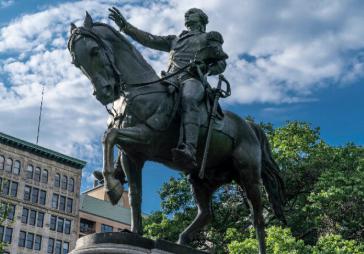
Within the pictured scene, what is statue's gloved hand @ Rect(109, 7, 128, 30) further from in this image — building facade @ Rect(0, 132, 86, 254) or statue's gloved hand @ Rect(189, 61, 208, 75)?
building facade @ Rect(0, 132, 86, 254)

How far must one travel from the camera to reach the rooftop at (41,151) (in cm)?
7594

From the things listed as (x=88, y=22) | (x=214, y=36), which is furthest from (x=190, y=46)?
(x=88, y=22)

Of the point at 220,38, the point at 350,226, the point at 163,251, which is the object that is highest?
the point at 350,226

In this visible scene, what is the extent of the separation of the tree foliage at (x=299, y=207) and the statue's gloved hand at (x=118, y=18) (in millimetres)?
15278

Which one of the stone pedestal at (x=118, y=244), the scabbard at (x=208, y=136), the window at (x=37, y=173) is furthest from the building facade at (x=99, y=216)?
the stone pedestal at (x=118, y=244)

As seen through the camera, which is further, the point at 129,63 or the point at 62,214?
the point at 62,214

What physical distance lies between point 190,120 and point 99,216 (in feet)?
250

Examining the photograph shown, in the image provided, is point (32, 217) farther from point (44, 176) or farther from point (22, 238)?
point (44, 176)

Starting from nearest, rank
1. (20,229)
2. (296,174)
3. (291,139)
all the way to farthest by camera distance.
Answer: (296,174) < (291,139) < (20,229)

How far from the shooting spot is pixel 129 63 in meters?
9.81

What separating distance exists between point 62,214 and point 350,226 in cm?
5772

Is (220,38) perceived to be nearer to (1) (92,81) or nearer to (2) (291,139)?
(1) (92,81)

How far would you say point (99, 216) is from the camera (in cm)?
8394

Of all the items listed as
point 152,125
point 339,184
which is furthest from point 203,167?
point 339,184
